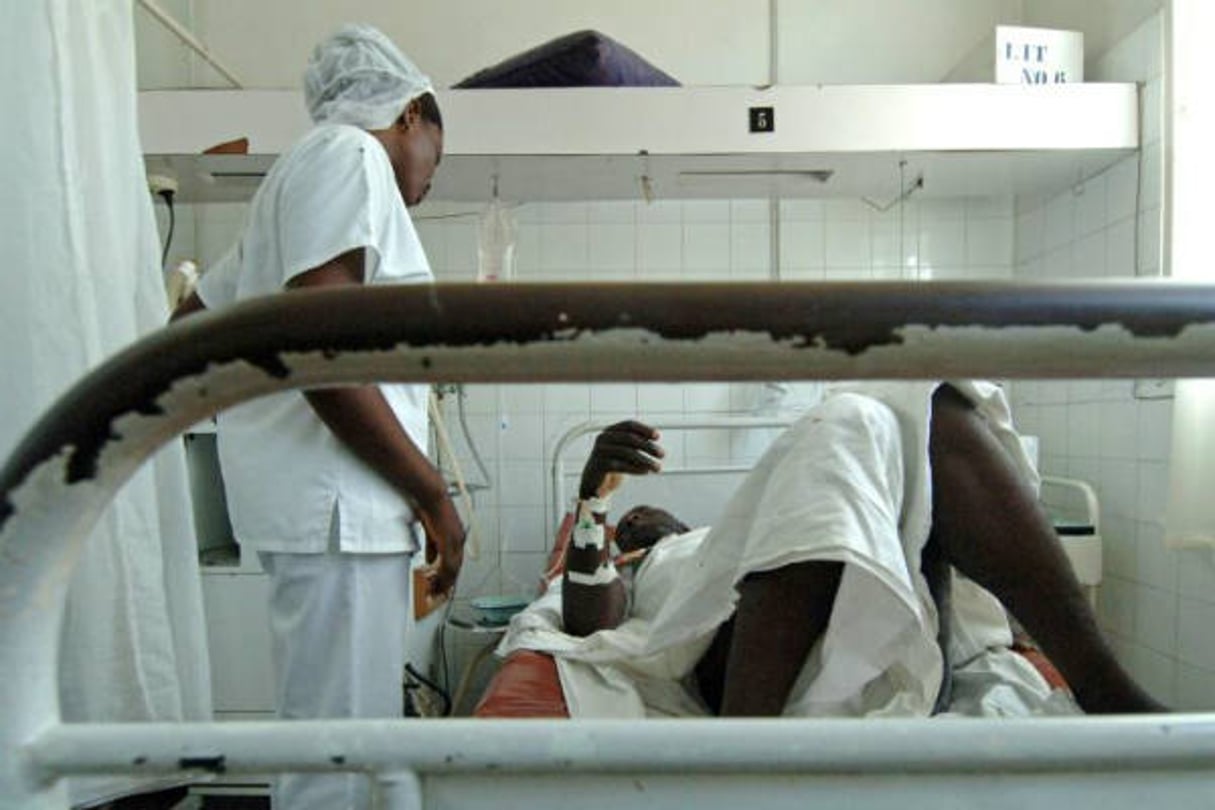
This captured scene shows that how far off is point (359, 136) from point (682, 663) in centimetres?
82

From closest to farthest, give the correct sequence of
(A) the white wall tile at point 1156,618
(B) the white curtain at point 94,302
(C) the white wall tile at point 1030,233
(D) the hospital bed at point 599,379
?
(D) the hospital bed at point 599,379, (B) the white curtain at point 94,302, (A) the white wall tile at point 1156,618, (C) the white wall tile at point 1030,233

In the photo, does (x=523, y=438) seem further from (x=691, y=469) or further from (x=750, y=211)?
(x=750, y=211)

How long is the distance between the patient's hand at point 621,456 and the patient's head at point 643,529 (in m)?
0.50

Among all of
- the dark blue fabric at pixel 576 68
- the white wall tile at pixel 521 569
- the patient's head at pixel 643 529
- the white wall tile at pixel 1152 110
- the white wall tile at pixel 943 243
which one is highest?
the dark blue fabric at pixel 576 68

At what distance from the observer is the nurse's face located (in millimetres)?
1135

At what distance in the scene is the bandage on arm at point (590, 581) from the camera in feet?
4.65

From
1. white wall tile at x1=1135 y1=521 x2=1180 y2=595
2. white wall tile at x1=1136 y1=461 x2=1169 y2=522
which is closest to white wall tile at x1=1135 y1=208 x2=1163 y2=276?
white wall tile at x1=1136 y1=461 x2=1169 y2=522

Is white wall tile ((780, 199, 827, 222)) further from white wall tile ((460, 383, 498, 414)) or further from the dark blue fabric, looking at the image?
white wall tile ((460, 383, 498, 414))

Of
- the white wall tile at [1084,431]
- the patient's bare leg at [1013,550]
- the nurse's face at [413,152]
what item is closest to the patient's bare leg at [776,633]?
the patient's bare leg at [1013,550]

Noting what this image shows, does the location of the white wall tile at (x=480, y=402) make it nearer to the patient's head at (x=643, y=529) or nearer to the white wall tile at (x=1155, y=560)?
the patient's head at (x=643, y=529)

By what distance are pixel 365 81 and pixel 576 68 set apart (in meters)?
1.01

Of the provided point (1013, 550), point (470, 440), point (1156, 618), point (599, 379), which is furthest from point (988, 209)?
point (599, 379)

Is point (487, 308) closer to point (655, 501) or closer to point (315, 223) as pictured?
point (315, 223)

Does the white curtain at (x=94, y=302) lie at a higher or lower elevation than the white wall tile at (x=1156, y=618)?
higher
